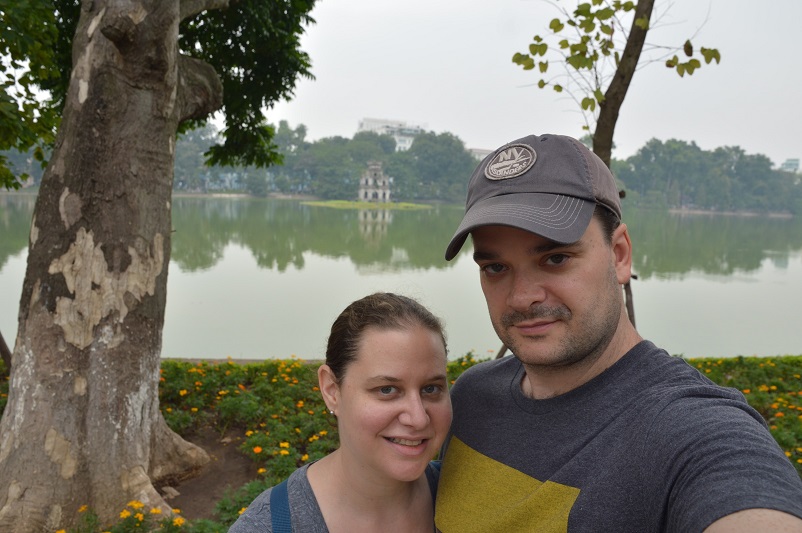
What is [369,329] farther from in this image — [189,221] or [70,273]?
[189,221]

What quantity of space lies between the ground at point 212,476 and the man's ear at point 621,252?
2522 mm

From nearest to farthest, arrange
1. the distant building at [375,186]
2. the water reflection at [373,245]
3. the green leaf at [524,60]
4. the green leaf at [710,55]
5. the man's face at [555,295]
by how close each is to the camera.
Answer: the man's face at [555,295] → the green leaf at [710,55] → the green leaf at [524,60] → the water reflection at [373,245] → the distant building at [375,186]

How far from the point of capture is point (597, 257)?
107cm

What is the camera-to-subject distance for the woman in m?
1.17

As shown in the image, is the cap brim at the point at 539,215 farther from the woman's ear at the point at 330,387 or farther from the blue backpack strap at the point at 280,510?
the blue backpack strap at the point at 280,510

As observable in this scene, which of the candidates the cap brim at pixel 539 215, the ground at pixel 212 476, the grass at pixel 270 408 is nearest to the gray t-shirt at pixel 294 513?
the cap brim at pixel 539 215

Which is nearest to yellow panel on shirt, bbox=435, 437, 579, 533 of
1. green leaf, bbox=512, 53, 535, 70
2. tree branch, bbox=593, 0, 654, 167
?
tree branch, bbox=593, 0, 654, 167

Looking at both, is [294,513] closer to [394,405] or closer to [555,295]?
[394,405]

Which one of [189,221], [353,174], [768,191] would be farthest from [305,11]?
[768,191]

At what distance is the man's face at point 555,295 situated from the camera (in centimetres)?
105

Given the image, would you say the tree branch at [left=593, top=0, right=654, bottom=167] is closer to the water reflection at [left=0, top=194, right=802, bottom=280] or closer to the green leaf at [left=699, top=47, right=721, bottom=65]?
the green leaf at [left=699, top=47, right=721, bottom=65]

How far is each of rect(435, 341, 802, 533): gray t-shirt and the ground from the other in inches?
89.8

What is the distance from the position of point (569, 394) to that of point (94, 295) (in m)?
2.54

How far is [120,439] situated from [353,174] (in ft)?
171
